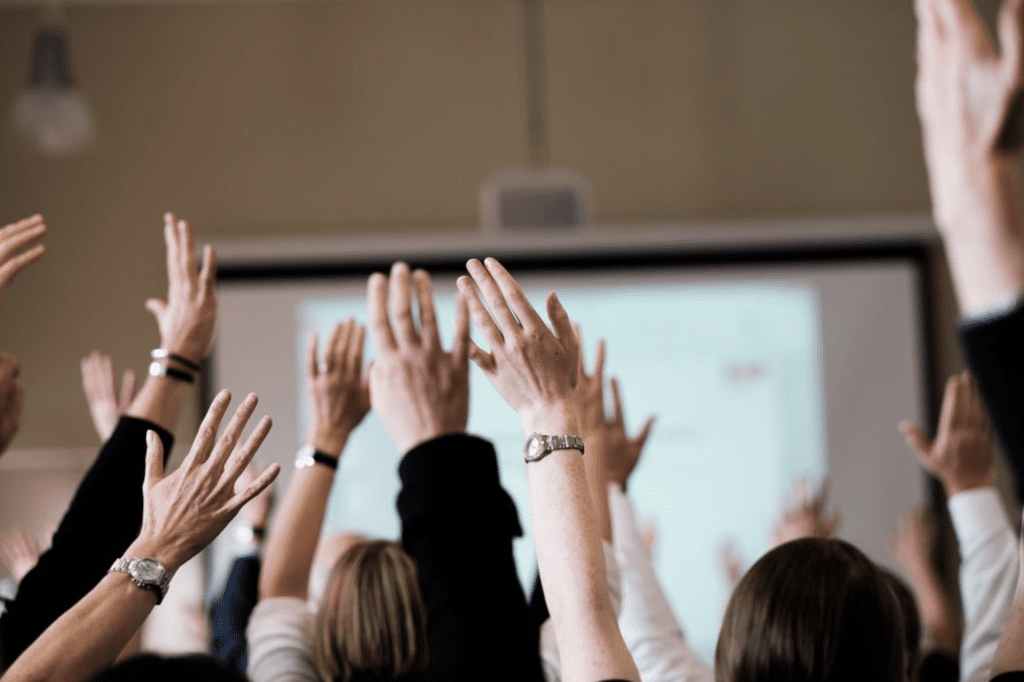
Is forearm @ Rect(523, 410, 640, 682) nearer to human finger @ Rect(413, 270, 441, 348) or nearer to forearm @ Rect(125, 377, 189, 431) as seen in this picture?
human finger @ Rect(413, 270, 441, 348)

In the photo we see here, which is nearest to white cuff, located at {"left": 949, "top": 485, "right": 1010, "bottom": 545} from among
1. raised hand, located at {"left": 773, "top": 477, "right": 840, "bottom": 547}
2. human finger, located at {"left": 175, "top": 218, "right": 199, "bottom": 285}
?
raised hand, located at {"left": 773, "top": 477, "right": 840, "bottom": 547}

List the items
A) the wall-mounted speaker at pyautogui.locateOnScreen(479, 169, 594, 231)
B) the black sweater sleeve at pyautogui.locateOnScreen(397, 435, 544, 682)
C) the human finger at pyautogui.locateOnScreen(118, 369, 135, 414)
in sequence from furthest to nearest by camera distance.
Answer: the wall-mounted speaker at pyautogui.locateOnScreen(479, 169, 594, 231)
the human finger at pyautogui.locateOnScreen(118, 369, 135, 414)
the black sweater sleeve at pyautogui.locateOnScreen(397, 435, 544, 682)

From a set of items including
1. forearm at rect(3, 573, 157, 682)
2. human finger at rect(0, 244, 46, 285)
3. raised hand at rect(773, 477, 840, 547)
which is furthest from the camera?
raised hand at rect(773, 477, 840, 547)

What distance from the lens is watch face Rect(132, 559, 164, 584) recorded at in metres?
0.96

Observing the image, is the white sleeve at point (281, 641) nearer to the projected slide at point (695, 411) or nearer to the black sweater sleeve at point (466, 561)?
the black sweater sleeve at point (466, 561)

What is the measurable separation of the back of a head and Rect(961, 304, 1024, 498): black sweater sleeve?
0.58 metres

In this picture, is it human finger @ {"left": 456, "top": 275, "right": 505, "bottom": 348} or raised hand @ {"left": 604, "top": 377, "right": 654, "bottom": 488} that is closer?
human finger @ {"left": 456, "top": 275, "right": 505, "bottom": 348}

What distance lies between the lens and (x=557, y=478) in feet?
3.18

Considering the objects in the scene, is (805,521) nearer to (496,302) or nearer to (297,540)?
(297,540)

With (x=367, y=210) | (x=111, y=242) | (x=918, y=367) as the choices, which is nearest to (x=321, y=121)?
(x=367, y=210)

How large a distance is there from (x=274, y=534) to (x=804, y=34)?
3.40 metres

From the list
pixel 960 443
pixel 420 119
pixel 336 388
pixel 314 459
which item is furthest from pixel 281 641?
pixel 420 119

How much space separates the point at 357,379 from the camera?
5.16 ft

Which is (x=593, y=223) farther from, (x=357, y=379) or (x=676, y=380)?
(x=357, y=379)
